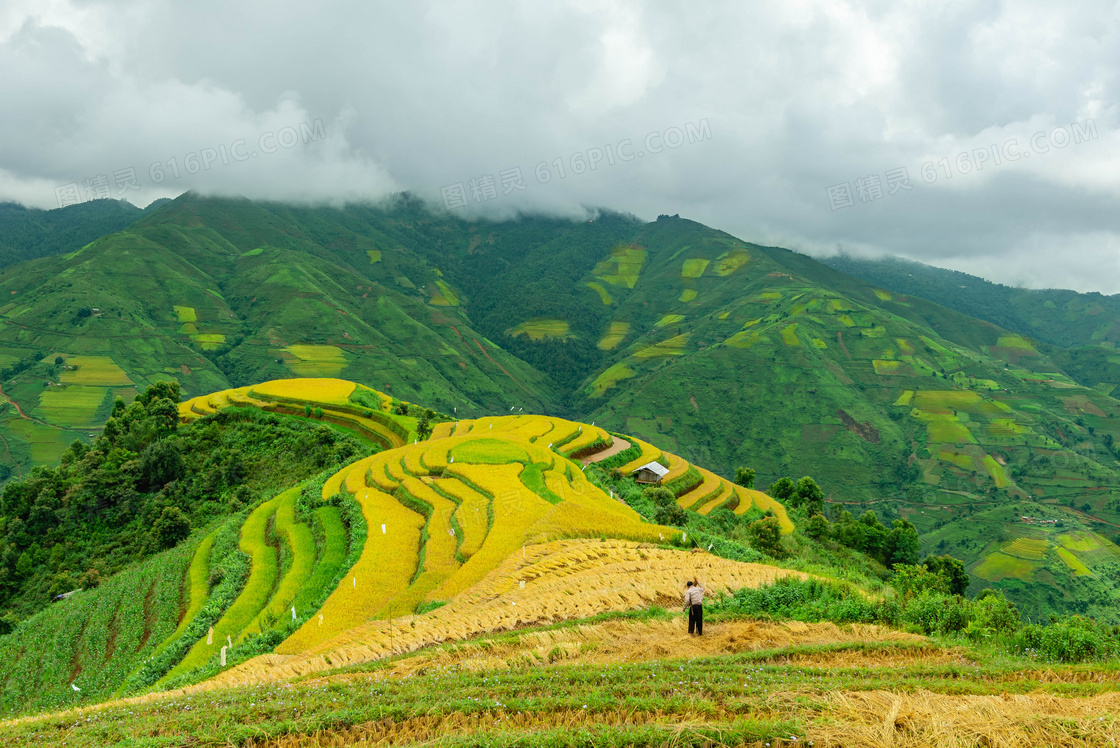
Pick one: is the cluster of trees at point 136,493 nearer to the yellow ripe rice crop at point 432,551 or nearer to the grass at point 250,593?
the grass at point 250,593

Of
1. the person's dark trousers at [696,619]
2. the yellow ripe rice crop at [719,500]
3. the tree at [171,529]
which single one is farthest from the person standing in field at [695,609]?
the tree at [171,529]

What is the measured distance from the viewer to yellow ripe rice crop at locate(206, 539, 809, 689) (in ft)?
43.2

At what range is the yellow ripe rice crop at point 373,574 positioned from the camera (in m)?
17.5

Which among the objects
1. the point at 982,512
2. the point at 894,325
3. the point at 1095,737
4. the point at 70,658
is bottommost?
the point at 982,512

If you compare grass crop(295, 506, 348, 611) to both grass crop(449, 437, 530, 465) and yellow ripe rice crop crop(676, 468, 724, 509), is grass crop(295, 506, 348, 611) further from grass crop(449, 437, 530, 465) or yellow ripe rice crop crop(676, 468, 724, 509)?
yellow ripe rice crop crop(676, 468, 724, 509)

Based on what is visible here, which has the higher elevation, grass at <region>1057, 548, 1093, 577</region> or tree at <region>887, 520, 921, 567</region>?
tree at <region>887, 520, 921, 567</region>

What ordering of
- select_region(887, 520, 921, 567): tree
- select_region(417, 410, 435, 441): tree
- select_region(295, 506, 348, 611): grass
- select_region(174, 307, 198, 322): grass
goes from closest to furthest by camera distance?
select_region(295, 506, 348, 611): grass
select_region(417, 410, 435, 441): tree
select_region(887, 520, 921, 567): tree
select_region(174, 307, 198, 322): grass

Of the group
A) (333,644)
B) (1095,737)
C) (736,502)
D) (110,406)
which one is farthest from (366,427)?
(110,406)

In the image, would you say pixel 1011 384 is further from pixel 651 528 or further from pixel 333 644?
pixel 333 644

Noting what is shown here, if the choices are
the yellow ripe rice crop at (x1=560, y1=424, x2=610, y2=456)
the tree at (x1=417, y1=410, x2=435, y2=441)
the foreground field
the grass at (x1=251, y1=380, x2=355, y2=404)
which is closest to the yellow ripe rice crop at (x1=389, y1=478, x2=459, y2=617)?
the foreground field

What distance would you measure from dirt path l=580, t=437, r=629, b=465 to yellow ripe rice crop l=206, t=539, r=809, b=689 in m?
31.0

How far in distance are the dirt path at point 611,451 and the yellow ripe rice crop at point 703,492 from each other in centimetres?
831

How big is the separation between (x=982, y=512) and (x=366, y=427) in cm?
10848

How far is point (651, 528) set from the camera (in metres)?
24.2
